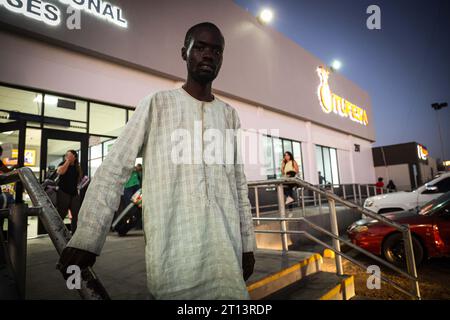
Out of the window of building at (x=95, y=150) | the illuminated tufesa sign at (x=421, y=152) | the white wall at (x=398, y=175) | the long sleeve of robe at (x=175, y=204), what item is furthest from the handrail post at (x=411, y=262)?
the illuminated tufesa sign at (x=421, y=152)

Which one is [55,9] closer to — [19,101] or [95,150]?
[19,101]

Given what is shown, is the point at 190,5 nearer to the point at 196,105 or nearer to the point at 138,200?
the point at 138,200

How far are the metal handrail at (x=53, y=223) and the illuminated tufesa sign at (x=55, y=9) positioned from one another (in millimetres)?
5156

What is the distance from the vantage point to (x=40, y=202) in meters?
1.40

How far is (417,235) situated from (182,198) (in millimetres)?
5341

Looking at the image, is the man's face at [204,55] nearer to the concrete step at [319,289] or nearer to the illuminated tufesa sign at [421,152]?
the concrete step at [319,289]

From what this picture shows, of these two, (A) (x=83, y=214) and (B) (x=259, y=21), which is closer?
(A) (x=83, y=214)

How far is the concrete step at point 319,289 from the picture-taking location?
2.69 m

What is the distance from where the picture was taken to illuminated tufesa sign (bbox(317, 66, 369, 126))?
50.9 feet

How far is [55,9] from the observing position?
5777mm

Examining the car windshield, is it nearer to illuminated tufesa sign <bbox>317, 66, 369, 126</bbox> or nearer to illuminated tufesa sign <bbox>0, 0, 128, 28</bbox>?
illuminated tufesa sign <bbox>0, 0, 128, 28</bbox>

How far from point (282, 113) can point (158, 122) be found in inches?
471
